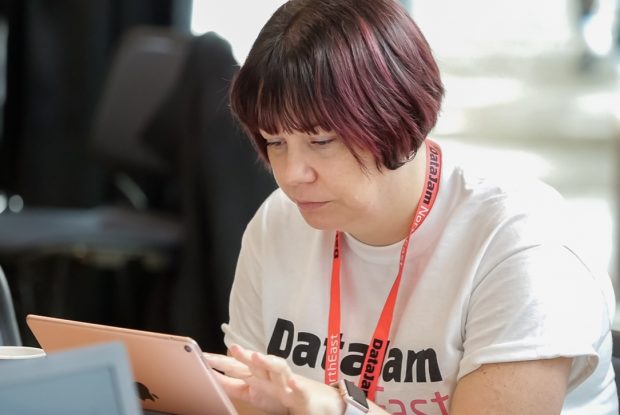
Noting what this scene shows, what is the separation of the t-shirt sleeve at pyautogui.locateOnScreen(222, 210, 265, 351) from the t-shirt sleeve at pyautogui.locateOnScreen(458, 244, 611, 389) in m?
0.39

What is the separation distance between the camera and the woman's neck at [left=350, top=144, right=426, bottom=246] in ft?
5.37

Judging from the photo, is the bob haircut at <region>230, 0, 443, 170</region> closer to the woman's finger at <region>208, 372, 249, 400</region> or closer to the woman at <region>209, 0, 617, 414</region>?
the woman at <region>209, 0, 617, 414</region>

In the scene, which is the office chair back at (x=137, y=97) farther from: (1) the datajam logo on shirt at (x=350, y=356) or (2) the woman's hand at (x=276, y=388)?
(2) the woman's hand at (x=276, y=388)

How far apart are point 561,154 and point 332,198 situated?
462 cm

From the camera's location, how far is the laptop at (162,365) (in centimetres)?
130

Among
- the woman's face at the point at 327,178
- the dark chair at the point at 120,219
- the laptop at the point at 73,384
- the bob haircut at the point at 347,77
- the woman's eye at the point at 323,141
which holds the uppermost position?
the bob haircut at the point at 347,77

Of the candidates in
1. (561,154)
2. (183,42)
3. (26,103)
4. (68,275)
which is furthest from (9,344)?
(561,154)

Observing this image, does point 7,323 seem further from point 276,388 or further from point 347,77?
point 347,77

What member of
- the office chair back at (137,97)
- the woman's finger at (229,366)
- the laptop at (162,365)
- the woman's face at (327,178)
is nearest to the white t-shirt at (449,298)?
the woman's face at (327,178)

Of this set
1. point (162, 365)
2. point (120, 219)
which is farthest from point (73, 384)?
point (120, 219)

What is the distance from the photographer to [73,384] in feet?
3.17

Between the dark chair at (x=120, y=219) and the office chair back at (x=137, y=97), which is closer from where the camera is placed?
the dark chair at (x=120, y=219)

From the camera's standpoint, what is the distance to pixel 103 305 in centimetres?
402

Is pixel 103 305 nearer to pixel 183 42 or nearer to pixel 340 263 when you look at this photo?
pixel 183 42
